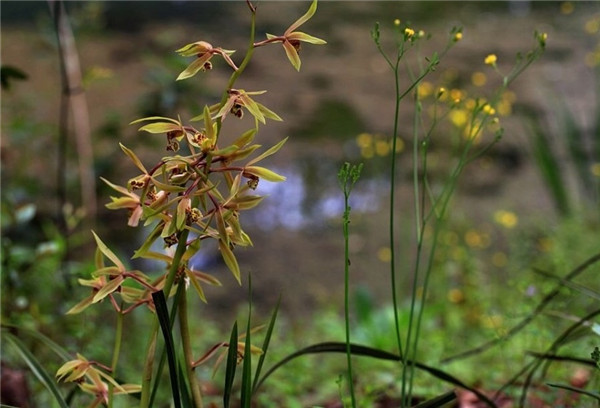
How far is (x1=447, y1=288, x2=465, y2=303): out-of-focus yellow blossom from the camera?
9.48 ft

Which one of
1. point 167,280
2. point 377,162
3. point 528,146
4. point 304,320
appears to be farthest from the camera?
point 528,146

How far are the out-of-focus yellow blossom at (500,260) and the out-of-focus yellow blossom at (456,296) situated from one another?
0.47 metres

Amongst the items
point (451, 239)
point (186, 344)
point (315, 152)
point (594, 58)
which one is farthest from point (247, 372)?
point (315, 152)

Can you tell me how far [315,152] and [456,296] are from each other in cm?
142

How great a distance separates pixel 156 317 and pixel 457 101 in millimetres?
528

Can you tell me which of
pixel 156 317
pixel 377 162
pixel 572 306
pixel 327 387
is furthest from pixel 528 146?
pixel 156 317

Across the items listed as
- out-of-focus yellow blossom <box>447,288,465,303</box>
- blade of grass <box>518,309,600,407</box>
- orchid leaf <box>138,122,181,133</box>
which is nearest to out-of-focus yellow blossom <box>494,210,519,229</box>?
out-of-focus yellow blossom <box>447,288,465,303</box>

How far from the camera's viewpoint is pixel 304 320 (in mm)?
3084

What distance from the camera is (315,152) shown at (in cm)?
413

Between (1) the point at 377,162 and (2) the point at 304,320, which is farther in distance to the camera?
(1) the point at 377,162

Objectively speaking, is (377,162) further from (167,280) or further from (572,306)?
(167,280)

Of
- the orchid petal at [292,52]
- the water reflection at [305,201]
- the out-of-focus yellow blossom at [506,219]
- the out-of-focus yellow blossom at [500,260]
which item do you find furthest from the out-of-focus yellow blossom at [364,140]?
the orchid petal at [292,52]

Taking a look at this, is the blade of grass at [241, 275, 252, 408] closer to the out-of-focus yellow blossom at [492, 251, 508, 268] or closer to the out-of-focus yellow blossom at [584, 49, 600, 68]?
the out-of-focus yellow blossom at [584, 49, 600, 68]

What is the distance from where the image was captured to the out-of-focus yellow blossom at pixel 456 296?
289 centimetres
